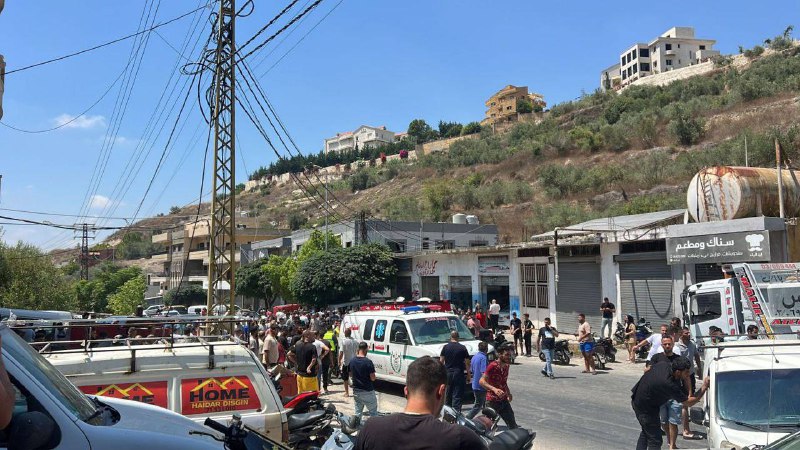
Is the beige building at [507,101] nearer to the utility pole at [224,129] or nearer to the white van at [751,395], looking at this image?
the utility pole at [224,129]

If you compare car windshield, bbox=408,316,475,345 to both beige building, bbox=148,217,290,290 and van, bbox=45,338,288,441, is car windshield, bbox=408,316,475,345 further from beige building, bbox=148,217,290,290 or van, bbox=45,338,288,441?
beige building, bbox=148,217,290,290

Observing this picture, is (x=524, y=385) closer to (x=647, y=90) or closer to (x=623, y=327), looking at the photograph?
(x=623, y=327)

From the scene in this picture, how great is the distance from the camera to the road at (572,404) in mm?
9617

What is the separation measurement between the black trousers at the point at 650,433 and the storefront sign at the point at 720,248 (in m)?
14.0

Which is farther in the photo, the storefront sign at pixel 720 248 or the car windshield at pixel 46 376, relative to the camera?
the storefront sign at pixel 720 248

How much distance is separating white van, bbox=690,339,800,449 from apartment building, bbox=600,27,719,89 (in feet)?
402

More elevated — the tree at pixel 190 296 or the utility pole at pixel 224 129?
the utility pole at pixel 224 129

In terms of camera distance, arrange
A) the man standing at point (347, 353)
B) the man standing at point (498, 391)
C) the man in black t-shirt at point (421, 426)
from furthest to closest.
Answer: the man standing at point (347, 353) < the man standing at point (498, 391) < the man in black t-shirt at point (421, 426)

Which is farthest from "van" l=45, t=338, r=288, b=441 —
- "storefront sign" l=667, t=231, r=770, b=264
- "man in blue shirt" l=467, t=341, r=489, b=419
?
"storefront sign" l=667, t=231, r=770, b=264

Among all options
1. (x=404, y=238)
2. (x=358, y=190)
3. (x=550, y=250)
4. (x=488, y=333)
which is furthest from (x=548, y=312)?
(x=358, y=190)

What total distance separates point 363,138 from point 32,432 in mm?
180397

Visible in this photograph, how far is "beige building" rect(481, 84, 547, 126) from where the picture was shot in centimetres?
14212

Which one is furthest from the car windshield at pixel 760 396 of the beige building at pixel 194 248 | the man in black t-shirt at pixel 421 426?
the beige building at pixel 194 248

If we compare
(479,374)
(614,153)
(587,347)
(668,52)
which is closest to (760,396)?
(479,374)
